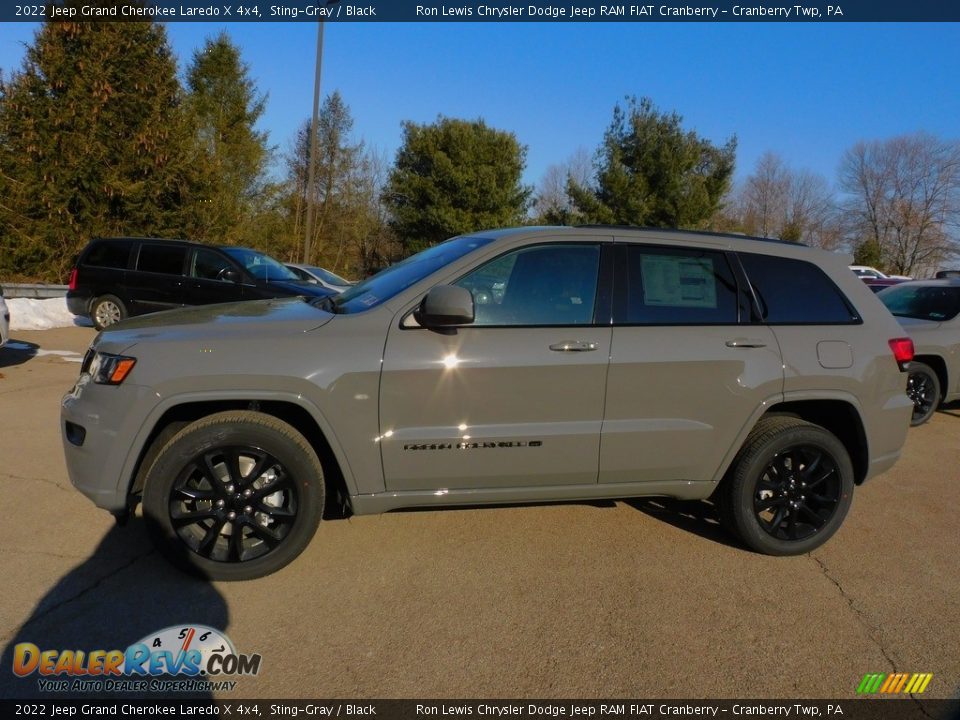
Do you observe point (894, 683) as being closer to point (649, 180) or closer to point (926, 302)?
point (926, 302)

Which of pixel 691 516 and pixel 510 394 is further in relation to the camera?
pixel 691 516

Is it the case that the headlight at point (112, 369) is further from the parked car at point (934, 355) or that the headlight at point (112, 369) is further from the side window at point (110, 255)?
the side window at point (110, 255)

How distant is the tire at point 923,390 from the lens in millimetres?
7355

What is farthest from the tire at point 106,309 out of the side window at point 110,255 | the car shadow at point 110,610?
the car shadow at point 110,610

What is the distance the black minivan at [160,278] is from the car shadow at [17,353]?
1380 mm

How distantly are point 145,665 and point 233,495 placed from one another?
83cm

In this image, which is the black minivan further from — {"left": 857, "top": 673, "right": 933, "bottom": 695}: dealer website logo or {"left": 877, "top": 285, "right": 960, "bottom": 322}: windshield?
{"left": 857, "top": 673, "right": 933, "bottom": 695}: dealer website logo

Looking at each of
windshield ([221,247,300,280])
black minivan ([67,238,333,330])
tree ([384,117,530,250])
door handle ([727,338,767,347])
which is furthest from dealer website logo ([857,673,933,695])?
tree ([384,117,530,250])

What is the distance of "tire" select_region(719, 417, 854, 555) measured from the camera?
379 centimetres

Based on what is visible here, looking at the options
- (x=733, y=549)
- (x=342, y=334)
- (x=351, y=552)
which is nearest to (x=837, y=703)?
(x=733, y=549)

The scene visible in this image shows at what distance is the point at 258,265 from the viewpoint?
11570mm

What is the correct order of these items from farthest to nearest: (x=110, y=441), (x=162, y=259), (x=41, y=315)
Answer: (x=41, y=315), (x=162, y=259), (x=110, y=441)

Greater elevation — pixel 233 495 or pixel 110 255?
pixel 110 255

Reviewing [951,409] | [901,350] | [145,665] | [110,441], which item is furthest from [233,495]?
[951,409]
